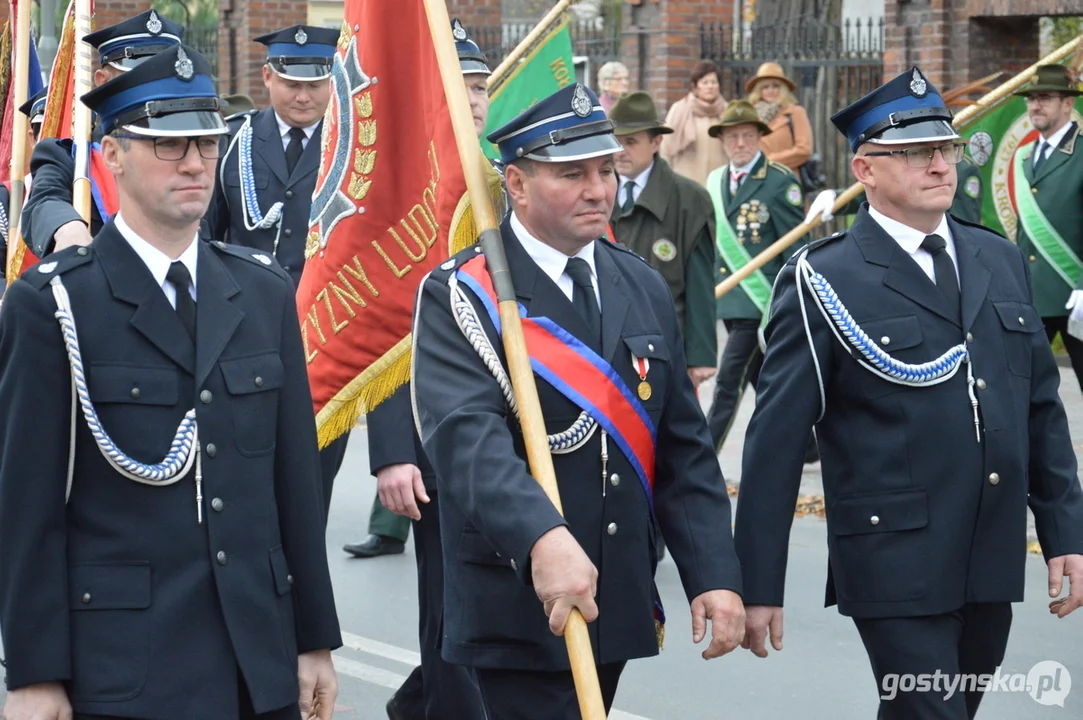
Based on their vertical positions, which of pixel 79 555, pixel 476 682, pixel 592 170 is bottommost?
pixel 476 682

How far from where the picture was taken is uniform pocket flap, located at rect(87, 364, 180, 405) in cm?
346

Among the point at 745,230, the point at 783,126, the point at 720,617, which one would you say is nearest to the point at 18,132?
the point at 720,617

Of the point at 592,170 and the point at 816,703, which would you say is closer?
the point at 592,170

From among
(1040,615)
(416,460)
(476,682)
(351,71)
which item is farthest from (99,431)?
(1040,615)

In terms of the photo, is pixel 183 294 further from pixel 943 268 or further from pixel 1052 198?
pixel 1052 198

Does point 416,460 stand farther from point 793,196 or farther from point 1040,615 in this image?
point 793,196

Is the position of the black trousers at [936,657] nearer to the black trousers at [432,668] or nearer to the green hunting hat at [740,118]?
the black trousers at [432,668]

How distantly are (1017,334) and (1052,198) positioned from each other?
5689 millimetres

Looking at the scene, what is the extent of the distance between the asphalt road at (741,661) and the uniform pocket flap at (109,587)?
6.40ft

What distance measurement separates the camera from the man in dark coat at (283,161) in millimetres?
6812

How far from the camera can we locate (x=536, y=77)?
879cm

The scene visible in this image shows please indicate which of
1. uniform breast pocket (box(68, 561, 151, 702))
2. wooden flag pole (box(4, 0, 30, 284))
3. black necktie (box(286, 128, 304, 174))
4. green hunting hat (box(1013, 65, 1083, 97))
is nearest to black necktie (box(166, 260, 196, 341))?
uniform breast pocket (box(68, 561, 151, 702))

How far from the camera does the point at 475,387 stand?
3.79m

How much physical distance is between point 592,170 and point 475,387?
0.56 meters
